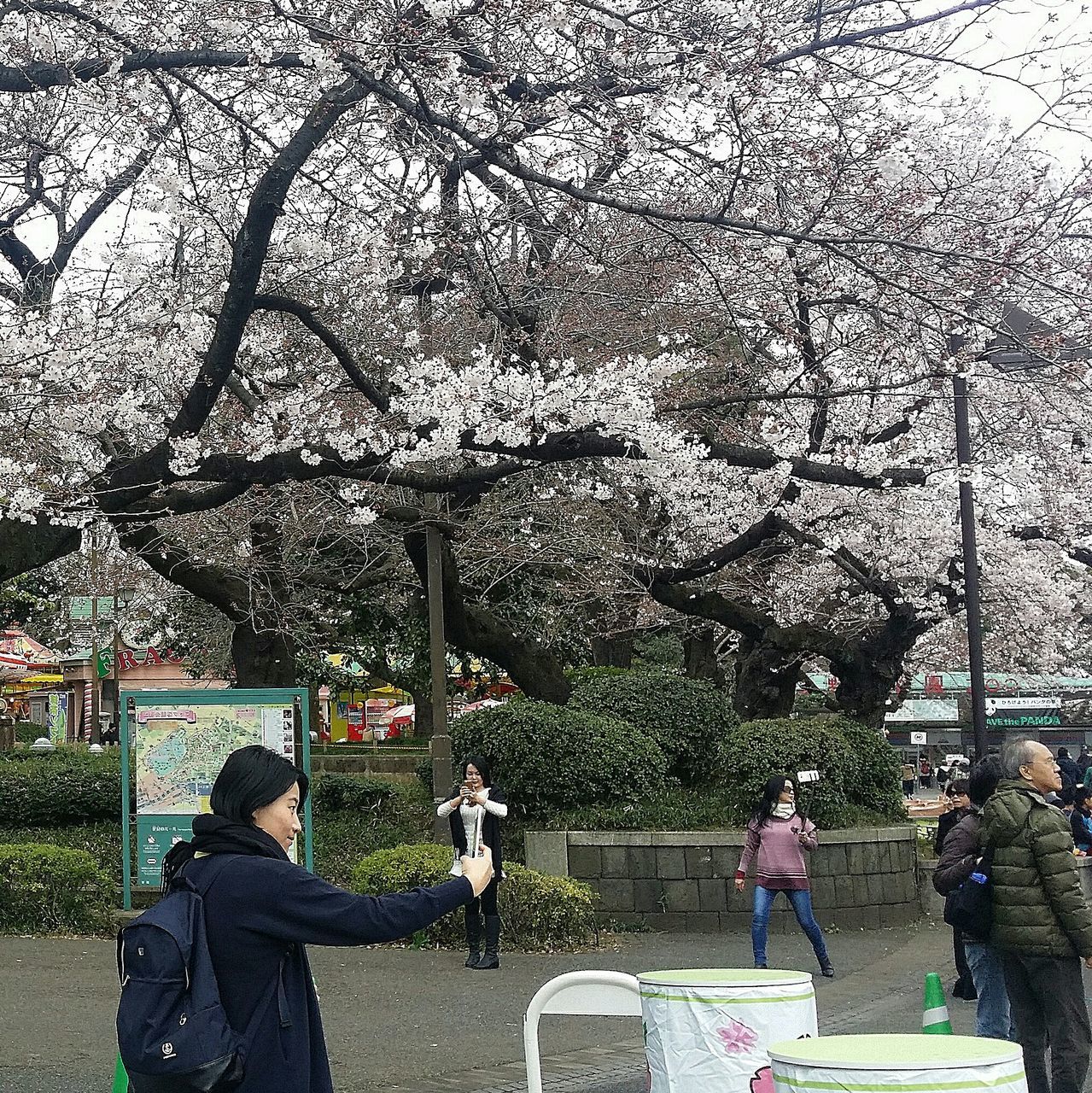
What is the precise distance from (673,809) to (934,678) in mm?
34637

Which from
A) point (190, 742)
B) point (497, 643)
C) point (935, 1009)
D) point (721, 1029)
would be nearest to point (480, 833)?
point (190, 742)

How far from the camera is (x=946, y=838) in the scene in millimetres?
7074

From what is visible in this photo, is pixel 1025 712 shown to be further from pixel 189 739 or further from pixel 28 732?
pixel 189 739

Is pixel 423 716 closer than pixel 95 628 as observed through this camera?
No

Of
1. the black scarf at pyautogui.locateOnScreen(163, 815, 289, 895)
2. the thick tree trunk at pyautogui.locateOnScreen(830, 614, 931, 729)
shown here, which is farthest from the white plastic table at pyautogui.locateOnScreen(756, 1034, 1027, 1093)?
the thick tree trunk at pyautogui.locateOnScreen(830, 614, 931, 729)

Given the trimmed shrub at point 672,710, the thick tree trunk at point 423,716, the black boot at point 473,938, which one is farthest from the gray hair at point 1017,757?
the thick tree trunk at point 423,716

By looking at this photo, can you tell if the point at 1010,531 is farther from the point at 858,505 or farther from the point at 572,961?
the point at 572,961

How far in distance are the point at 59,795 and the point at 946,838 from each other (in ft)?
43.5

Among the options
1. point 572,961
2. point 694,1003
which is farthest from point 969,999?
point 694,1003

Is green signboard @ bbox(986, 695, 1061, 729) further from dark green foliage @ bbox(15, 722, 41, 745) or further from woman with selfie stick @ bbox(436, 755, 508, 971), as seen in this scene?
woman with selfie stick @ bbox(436, 755, 508, 971)

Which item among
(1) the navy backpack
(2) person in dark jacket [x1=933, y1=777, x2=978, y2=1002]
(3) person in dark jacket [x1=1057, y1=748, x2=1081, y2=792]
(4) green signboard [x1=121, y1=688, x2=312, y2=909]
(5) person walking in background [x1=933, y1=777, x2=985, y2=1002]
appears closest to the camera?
(1) the navy backpack

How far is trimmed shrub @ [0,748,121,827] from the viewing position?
17.2 meters

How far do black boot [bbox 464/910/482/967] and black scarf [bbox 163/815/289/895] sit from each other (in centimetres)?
767

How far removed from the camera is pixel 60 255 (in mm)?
12305
